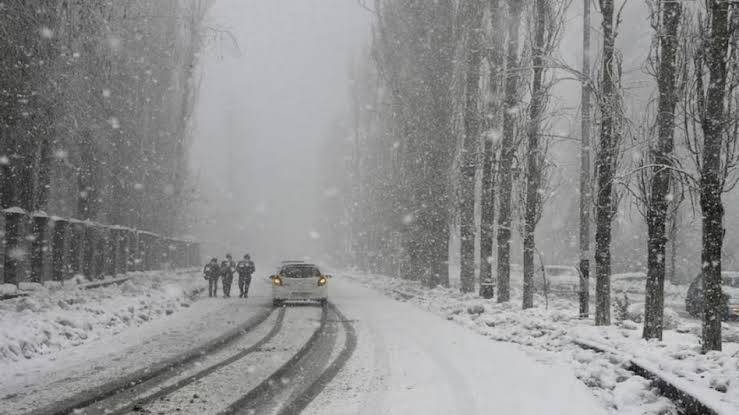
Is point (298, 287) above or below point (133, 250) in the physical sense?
below

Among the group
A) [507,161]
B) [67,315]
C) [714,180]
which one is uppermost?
[507,161]

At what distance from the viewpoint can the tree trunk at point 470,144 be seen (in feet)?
79.5

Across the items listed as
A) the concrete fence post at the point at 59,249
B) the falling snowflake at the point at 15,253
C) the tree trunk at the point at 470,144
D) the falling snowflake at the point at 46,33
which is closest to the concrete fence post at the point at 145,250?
the concrete fence post at the point at 59,249

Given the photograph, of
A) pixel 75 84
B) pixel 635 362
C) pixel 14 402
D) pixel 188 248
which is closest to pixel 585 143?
pixel 635 362

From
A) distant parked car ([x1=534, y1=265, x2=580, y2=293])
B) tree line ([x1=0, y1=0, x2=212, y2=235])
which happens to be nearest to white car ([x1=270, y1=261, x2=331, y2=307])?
tree line ([x1=0, y1=0, x2=212, y2=235])

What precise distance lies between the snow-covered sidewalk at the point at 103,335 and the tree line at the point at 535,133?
813 centimetres

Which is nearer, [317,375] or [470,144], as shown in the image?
[317,375]

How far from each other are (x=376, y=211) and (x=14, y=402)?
130 ft

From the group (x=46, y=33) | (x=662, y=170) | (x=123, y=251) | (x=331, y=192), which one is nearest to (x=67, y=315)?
(x=46, y=33)

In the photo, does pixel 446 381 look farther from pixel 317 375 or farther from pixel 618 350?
pixel 618 350

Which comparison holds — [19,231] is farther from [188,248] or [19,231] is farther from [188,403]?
[188,248]

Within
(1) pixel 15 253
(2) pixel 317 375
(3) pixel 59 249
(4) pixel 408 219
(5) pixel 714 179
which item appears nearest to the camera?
(5) pixel 714 179

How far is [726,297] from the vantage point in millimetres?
19609

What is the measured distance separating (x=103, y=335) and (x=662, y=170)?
11265 mm
